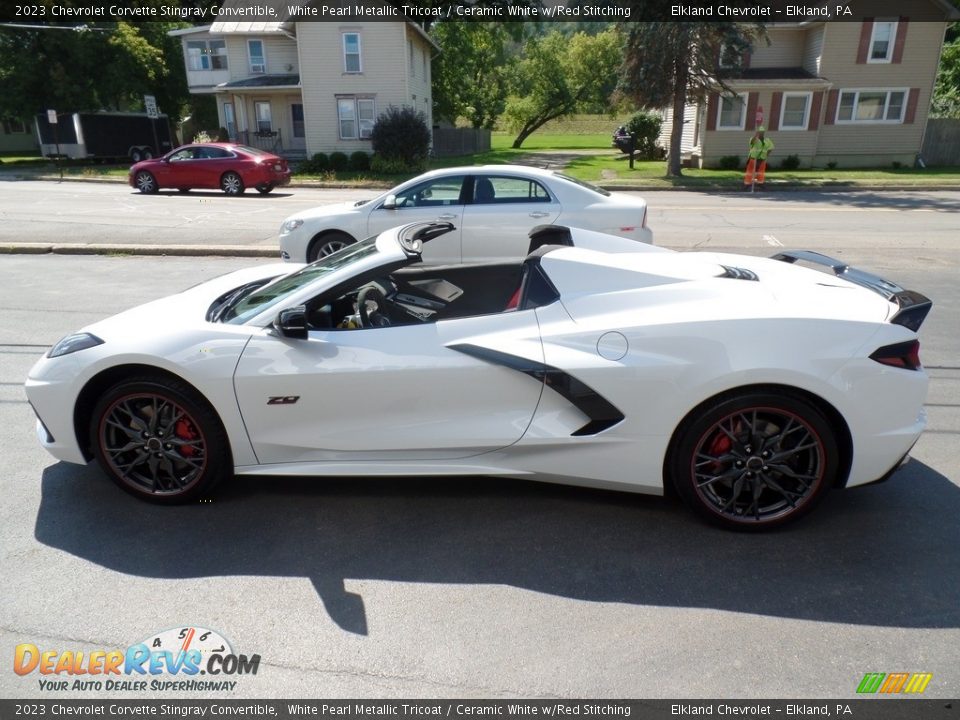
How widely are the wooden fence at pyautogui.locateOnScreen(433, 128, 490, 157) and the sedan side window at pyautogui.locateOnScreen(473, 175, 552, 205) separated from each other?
31184mm

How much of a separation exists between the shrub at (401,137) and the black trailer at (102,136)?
11.8 meters

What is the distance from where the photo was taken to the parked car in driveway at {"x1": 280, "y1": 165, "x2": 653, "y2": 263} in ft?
27.8

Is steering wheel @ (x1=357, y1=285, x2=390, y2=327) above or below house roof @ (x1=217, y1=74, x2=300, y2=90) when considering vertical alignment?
below

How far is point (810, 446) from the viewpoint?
10.4 ft

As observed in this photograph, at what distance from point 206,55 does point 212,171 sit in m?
19.5

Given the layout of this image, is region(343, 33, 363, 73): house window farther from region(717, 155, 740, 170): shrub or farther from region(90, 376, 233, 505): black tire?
region(90, 376, 233, 505): black tire

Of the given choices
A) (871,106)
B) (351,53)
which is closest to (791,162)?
(871,106)

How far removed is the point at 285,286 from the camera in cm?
380

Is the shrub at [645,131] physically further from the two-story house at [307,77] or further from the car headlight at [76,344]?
the car headlight at [76,344]

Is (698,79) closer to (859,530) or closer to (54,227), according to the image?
(54,227)

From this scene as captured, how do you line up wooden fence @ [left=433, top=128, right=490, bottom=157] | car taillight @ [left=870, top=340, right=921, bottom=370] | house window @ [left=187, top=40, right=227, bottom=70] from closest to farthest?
car taillight @ [left=870, top=340, right=921, bottom=370] → house window @ [left=187, top=40, right=227, bottom=70] → wooden fence @ [left=433, top=128, right=490, bottom=157]

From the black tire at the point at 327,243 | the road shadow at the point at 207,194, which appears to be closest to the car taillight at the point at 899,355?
the black tire at the point at 327,243

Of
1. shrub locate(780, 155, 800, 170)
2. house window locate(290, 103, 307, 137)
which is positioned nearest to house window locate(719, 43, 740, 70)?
shrub locate(780, 155, 800, 170)

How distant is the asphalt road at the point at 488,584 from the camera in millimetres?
2537
